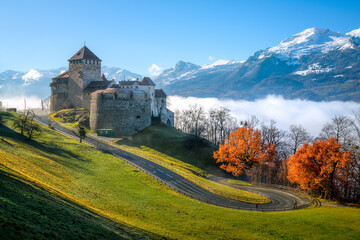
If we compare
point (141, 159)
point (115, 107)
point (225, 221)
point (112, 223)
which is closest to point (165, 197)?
point (225, 221)

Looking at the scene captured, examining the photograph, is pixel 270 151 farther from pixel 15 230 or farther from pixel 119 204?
pixel 15 230

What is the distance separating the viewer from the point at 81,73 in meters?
104

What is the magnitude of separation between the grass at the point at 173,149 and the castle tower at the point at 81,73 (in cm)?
3268

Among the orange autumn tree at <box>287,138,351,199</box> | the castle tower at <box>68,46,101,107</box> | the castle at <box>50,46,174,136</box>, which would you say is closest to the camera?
the orange autumn tree at <box>287,138,351,199</box>

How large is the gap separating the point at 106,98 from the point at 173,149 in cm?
2780

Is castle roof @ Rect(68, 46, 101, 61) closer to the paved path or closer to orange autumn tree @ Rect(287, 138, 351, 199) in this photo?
the paved path

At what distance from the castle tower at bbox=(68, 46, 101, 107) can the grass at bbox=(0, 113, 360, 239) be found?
5859cm

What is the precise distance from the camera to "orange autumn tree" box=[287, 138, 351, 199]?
4622cm

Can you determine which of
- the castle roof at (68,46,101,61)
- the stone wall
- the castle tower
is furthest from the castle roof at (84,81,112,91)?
the stone wall

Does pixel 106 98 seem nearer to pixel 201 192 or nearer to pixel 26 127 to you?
pixel 26 127

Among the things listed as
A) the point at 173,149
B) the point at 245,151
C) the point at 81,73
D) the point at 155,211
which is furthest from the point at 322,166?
the point at 81,73

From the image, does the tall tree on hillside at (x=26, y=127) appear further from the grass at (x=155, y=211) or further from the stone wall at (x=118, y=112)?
the stone wall at (x=118, y=112)

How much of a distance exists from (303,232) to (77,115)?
285 feet

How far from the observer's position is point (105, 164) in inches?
2136
